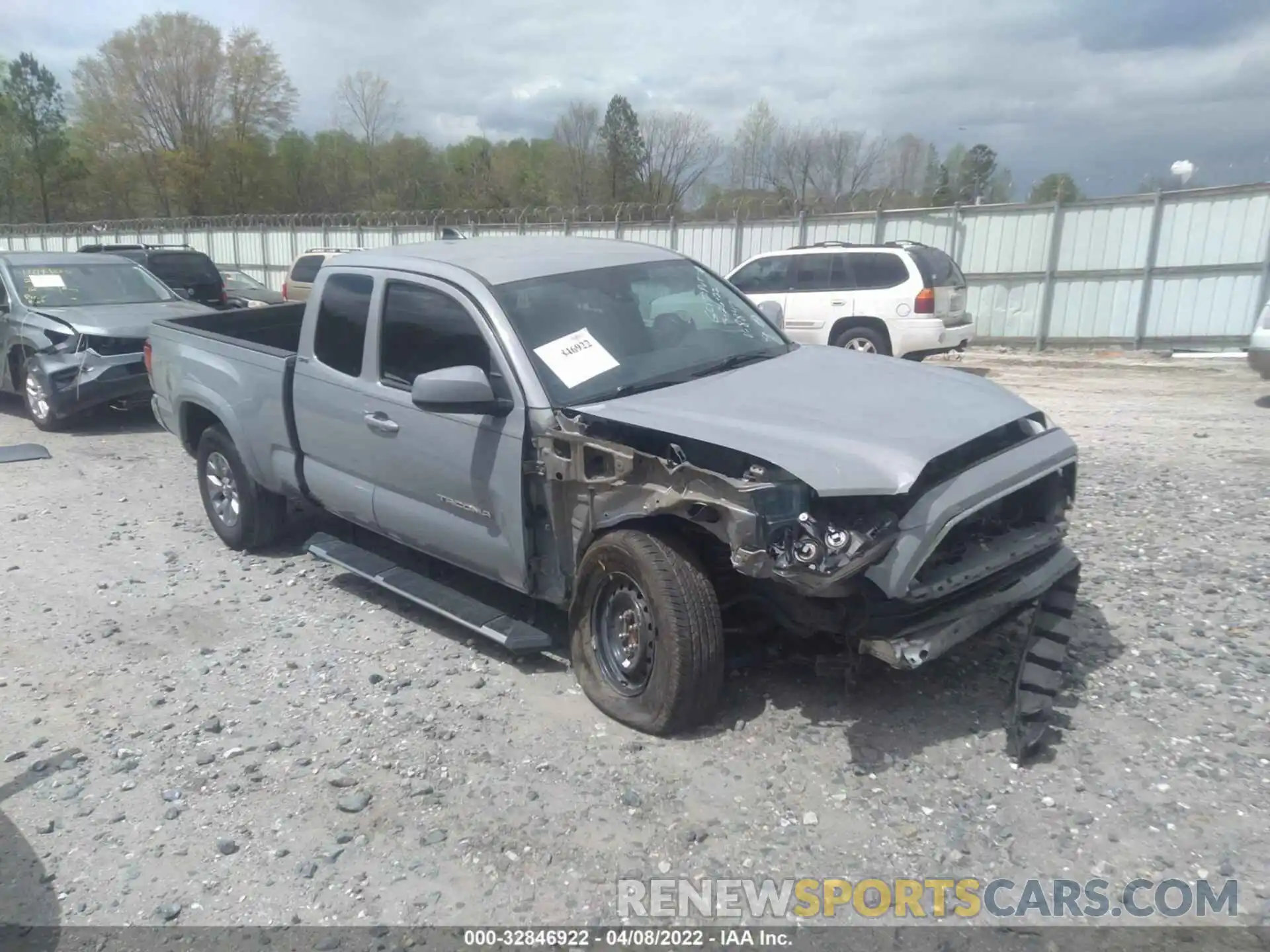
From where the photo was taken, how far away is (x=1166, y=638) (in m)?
4.63

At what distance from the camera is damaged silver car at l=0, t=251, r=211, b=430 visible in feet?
32.9

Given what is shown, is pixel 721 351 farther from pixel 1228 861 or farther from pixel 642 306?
pixel 1228 861

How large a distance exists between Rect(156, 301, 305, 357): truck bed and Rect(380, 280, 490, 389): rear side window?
237cm

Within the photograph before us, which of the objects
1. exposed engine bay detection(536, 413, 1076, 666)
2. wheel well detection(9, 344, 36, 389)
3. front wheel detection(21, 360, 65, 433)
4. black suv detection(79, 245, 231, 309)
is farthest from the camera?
black suv detection(79, 245, 231, 309)

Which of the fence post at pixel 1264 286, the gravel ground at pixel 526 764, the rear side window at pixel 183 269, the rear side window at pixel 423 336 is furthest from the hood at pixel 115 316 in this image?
the fence post at pixel 1264 286

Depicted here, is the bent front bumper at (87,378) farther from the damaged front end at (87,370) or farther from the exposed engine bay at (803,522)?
the exposed engine bay at (803,522)

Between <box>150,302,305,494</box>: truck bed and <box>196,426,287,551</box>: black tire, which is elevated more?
<box>150,302,305,494</box>: truck bed

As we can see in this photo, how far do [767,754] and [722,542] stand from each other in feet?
2.82

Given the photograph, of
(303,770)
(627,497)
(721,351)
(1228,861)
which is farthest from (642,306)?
(1228,861)

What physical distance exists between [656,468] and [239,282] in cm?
1873

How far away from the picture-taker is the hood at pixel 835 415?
344 centimetres

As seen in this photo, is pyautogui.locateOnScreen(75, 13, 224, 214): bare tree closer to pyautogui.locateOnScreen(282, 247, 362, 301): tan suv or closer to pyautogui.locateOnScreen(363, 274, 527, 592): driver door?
pyautogui.locateOnScreen(282, 247, 362, 301): tan suv

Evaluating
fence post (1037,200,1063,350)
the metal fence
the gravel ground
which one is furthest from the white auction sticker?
fence post (1037,200,1063,350)

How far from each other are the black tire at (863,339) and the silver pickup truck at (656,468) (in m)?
8.07
